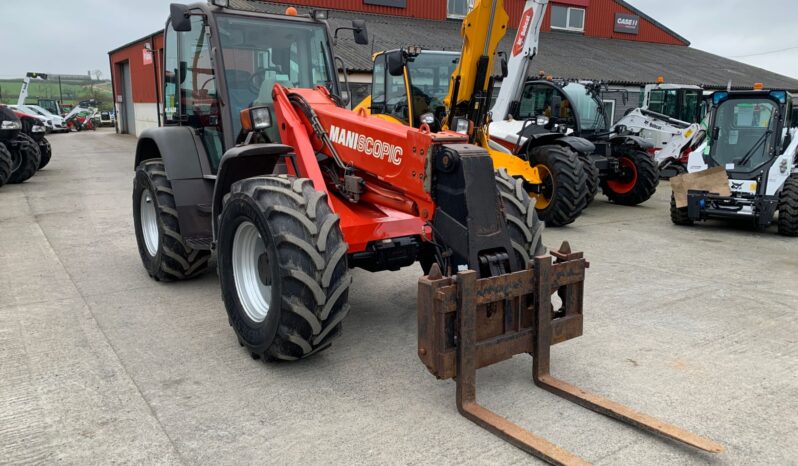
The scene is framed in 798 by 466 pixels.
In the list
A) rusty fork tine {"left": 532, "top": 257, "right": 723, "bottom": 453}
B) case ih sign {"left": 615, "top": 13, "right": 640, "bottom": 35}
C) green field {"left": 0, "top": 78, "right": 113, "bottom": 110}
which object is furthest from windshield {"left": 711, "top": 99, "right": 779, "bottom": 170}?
green field {"left": 0, "top": 78, "right": 113, "bottom": 110}

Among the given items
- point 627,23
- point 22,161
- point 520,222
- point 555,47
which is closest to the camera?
point 520,222

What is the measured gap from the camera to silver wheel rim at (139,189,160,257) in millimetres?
6285

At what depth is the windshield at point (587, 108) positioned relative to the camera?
11.2 m

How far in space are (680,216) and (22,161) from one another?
13.9m

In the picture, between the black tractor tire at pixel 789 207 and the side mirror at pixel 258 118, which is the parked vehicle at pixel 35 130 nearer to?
the side mirror at pixel 258 118

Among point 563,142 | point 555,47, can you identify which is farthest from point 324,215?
point 555,47

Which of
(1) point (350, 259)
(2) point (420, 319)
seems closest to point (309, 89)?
(1) point (350, 259)

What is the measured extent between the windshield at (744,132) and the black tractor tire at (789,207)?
20.5 inches

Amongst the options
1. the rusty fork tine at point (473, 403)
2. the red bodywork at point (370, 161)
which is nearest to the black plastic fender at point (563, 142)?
the red bodywork at point (370, 161)

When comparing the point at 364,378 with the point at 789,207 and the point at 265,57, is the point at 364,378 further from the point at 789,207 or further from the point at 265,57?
the point at 789,207

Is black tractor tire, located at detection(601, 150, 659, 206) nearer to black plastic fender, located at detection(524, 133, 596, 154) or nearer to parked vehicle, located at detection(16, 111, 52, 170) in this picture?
black plastic fender, located at detection(524, 133, 596, 154)

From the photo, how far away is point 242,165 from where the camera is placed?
4.61 metres

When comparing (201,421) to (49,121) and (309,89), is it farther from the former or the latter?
(49,121)

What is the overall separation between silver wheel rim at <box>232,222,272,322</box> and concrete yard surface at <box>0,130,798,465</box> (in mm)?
385
